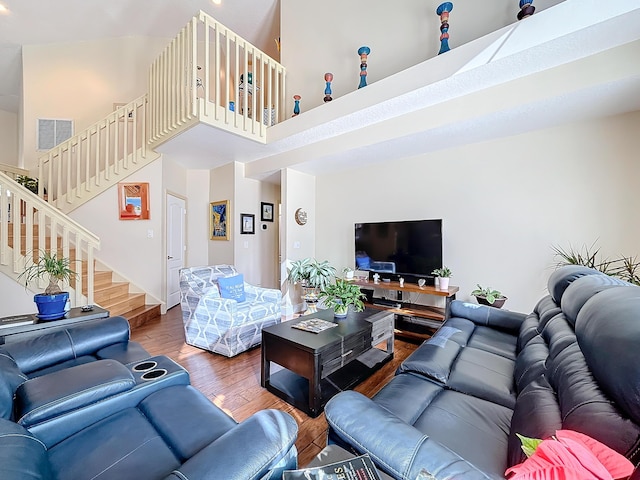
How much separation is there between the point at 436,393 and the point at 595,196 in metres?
2.67

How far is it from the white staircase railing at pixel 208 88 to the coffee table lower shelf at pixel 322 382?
2.88 m

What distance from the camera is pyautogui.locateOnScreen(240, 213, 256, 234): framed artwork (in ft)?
15.3

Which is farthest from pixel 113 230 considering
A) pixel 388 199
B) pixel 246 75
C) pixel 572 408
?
pixel 572 408

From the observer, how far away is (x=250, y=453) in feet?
2.31

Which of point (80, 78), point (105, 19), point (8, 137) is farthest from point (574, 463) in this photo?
point (8, 137)

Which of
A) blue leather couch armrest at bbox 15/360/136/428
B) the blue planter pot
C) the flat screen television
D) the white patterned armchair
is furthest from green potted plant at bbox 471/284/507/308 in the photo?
the blue planter pot

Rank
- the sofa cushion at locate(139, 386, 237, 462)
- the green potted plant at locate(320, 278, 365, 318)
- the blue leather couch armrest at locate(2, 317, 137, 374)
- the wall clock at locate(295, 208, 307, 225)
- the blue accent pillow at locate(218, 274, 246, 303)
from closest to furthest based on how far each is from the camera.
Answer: the sofa cushion at locate(139, 386, 237, 462) → the blue leather couch armrest at locate(2, 317, 137, 374) → the green potted plant at locate(320, 278, 365, 318) → the blue accent pillow at locate(218, 274, 246, 303) → the wall clock at locate(295, 208, 307, 225)

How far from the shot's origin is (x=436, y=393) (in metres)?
1.31

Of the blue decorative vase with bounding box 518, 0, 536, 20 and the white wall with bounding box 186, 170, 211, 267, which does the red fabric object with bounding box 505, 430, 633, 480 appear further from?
the white wall with bounding box 186, 170, 211, 267

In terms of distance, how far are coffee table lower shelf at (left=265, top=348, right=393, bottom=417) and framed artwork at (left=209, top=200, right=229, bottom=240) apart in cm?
304

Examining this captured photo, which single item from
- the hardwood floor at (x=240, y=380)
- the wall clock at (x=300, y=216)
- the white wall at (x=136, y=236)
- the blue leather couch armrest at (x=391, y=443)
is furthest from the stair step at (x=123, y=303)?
the blue leather couch armrest at (x=391, y=443)

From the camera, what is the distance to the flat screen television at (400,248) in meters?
3.23

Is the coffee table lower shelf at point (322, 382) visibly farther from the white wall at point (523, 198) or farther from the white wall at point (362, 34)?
the white wall at point (362, 34)

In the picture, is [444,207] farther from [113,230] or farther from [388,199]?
[113,230]
